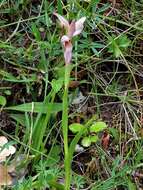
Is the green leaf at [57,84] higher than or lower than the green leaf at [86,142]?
higher

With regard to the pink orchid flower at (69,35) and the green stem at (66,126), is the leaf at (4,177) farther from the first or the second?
the pink orchid flower at (69,35)

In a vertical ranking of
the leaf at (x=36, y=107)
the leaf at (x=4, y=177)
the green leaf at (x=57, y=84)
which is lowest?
the leaf at (x=4, y=177)

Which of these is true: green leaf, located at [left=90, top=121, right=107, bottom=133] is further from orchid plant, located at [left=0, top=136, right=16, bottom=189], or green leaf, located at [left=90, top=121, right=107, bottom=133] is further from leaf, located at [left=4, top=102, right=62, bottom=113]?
orchid plant, located at [left=0, top=136, right=16, bottom=189]

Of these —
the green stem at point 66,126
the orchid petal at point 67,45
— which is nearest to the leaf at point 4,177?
the green stem at point 66,126

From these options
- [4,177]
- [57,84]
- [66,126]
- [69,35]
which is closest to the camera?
[69,35]

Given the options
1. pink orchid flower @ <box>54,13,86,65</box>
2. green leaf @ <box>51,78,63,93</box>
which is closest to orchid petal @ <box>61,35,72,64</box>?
pink orchid flower @ <box>54,13,86,65</box>

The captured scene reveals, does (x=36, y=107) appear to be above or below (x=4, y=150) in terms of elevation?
above

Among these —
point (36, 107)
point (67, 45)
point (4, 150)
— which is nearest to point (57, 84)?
point (36, 107)

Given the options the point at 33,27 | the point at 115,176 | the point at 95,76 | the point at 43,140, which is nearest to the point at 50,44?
the point at 33,27

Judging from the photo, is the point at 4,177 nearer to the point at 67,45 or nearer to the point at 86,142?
the point at 86,142
